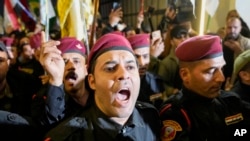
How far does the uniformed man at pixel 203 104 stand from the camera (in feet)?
6.95

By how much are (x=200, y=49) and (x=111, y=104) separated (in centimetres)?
91

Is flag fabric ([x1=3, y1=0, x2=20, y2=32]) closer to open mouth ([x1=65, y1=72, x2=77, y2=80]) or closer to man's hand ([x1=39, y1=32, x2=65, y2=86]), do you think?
open mouth ([x1=65, y1=72, x2=77, y2=80])

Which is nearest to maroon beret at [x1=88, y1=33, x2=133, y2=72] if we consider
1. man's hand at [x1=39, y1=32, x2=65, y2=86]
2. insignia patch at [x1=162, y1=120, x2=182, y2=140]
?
man's hand at [x1=39, y1=32, x2=65, y2=86]

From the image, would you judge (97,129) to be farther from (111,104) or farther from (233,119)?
(233,119)

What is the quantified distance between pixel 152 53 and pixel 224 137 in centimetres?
217

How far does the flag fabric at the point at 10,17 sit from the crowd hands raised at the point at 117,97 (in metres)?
3.52

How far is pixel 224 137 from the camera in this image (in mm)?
2248

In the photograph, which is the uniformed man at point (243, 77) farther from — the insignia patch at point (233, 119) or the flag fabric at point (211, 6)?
the flag fabric at point (211, 6)

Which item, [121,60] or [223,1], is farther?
[223,1]

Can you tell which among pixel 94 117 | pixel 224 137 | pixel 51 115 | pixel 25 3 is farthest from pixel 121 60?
pixel 25 3

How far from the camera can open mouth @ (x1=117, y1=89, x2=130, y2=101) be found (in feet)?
5.91

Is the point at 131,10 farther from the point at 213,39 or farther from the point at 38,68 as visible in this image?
the point at 213,39

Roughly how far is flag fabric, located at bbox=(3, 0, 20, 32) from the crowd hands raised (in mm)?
3521

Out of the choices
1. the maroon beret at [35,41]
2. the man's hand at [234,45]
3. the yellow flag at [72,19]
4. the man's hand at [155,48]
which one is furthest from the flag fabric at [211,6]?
the maroon beret at [35,41]
